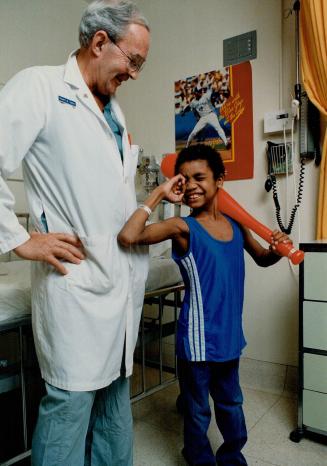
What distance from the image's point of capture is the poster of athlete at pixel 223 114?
214cm

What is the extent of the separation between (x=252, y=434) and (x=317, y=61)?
1.76 meters

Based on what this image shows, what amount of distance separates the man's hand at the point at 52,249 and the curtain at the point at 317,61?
Result: 4.49ft

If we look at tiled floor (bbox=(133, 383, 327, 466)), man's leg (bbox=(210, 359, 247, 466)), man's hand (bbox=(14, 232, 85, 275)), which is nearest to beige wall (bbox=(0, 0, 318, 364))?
tiled floor (bbox=(133, 383, 327, 466))

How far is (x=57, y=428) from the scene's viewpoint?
87cm

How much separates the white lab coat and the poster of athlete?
1358mm

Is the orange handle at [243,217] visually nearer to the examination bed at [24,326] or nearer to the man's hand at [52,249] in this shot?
the examination bed at [24,326]

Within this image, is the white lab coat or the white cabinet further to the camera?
the white cabinet

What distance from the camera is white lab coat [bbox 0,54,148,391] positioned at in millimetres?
848

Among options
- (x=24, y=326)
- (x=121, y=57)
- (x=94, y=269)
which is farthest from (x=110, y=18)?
(x=24, y=326)

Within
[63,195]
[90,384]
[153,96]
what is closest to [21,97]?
[63,195]

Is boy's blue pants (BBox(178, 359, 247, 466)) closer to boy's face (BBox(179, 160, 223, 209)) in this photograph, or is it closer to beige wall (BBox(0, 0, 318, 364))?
boy's face (BBox(179, 160, 223, 209))

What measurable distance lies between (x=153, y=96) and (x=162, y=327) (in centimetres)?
167

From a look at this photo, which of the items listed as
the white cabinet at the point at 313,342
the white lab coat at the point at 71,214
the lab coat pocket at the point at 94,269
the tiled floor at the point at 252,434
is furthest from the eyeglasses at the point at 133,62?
the tiled floor at the point at 252,434

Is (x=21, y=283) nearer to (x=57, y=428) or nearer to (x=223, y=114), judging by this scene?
(x=57, y=428)
